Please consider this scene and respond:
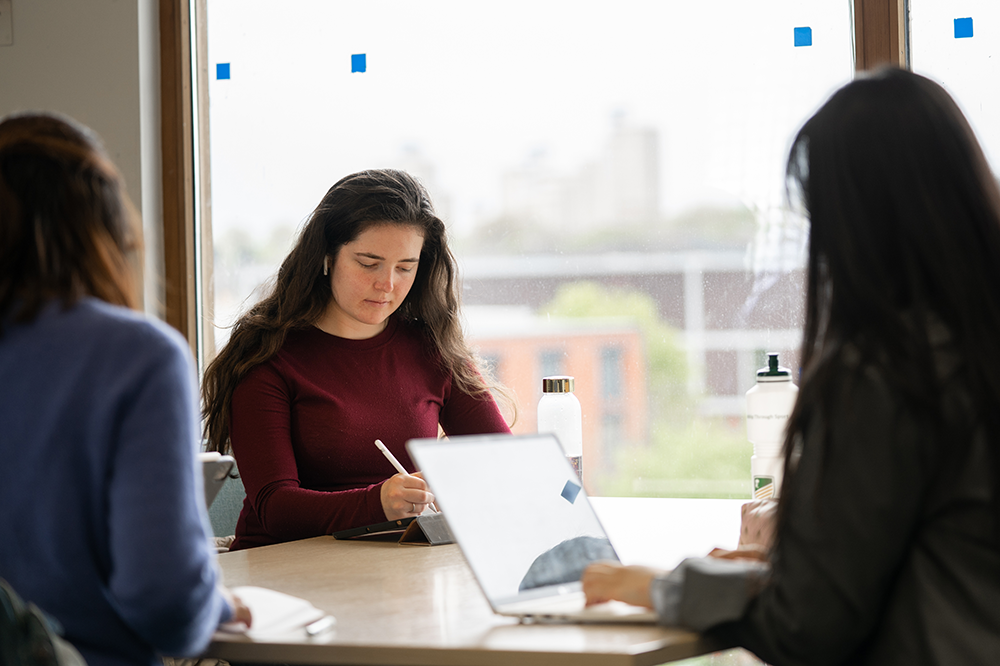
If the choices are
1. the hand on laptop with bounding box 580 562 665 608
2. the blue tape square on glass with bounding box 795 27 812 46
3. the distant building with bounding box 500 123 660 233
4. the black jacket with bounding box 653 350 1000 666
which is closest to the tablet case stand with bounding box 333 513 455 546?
the hand on laptop with bounding box 580 562 665 608

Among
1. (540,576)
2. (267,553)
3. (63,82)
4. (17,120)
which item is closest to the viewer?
(17,120)

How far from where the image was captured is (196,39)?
2.56m

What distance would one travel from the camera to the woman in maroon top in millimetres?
1686

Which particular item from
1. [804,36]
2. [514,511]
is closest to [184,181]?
[804,36]

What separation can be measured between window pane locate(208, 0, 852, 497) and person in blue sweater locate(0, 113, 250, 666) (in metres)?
1.53

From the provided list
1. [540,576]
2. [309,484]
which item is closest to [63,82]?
[309,484]

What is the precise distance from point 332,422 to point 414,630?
2.69ft

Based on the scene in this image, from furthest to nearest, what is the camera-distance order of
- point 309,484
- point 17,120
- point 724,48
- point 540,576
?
point 724,48
point 309,484
point 540,576
point 17,120

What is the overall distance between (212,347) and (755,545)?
1.76 metres

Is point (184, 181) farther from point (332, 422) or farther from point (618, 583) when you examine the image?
point (618, 583)

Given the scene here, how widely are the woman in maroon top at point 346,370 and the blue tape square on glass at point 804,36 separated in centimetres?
98

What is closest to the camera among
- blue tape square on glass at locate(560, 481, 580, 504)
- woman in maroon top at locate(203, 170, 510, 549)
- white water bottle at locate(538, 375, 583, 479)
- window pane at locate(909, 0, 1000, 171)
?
blue tape square on glass at locate(560, 481, 580, 504)

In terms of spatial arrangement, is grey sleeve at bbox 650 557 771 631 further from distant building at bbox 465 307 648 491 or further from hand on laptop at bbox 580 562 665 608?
distant building at bbox 465 307 648 491

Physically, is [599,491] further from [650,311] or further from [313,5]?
[313,5]
